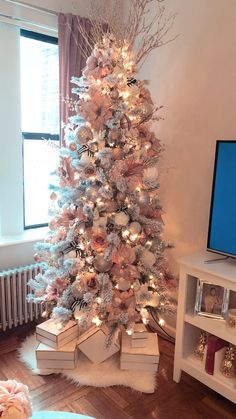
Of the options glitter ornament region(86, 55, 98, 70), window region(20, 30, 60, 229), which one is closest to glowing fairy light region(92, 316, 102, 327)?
window region(20, 30, 60, 229)

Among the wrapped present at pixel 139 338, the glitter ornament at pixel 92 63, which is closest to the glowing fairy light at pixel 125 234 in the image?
the wrapped present at pixel 139 338

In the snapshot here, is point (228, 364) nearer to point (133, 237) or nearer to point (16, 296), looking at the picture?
point (133, 237)

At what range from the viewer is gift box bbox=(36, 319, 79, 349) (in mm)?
2074

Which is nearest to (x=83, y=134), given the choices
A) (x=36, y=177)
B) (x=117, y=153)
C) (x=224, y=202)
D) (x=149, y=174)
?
(x=117, y=153)

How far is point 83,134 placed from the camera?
1.97 metres

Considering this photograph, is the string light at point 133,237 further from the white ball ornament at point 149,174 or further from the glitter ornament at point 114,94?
the glitter ornament at point 114,94

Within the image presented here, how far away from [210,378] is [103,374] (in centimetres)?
66

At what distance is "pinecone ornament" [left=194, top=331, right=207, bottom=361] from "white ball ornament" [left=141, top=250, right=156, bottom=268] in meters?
0.55

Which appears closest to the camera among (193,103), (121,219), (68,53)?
(121,219)

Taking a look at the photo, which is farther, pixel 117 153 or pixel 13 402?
pixel 117 153

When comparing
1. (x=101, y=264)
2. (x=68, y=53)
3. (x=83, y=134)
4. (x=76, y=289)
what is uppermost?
(x=68, y=53)

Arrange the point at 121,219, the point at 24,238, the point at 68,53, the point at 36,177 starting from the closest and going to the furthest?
the point at 121,219, the point at 68,53, the point at 24,238, the point at 36,177

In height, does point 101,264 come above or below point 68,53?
below

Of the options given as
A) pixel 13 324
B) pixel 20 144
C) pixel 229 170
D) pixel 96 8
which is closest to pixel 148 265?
pixel 229 170
